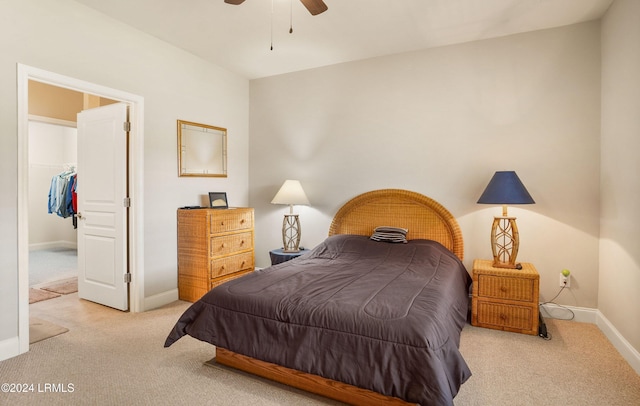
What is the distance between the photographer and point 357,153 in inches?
161

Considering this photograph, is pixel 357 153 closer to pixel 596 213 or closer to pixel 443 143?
pixel 443 143

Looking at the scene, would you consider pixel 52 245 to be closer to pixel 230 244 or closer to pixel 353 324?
pixel 230 244

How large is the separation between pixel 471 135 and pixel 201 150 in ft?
9.81

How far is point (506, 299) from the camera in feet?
9.68

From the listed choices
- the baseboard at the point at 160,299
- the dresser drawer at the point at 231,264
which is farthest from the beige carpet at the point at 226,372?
the dresser drawer at the point at 231,264

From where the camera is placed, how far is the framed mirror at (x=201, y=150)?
3877mm

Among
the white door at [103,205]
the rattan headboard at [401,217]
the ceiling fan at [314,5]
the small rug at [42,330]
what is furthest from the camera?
the rattan headboard at [401,217]

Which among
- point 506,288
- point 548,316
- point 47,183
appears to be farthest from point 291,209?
point 47,183

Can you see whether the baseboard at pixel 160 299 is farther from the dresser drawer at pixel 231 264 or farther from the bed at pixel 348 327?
the bed at pixel 348 327

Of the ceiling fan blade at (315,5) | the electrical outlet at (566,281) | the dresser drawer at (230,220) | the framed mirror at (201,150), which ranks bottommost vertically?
the electrical outlet at (566,281)

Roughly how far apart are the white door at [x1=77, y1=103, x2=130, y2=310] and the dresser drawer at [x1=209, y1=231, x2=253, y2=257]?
2.78ft

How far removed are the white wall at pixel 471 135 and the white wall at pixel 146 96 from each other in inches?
32.4

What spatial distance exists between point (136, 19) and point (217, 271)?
8.28ft

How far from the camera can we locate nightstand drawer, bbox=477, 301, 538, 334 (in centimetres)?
288
